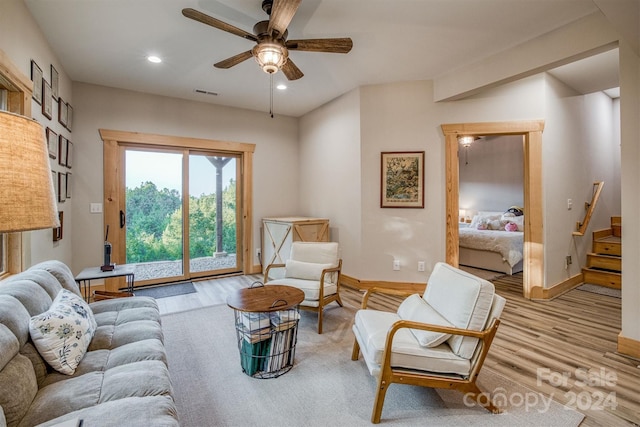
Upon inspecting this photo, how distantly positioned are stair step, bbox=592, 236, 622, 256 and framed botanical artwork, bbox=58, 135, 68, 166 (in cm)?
734

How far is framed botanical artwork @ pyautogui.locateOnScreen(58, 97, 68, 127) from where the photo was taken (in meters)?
3.29

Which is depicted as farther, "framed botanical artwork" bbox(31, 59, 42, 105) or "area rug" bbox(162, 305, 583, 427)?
"framed botanical artwork" bbox(31, 59, 42, 105)

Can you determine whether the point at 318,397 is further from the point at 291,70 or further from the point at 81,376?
the point at 291,70

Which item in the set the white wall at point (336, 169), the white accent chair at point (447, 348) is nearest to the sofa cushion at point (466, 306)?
the white accent chair at point (447, 348)

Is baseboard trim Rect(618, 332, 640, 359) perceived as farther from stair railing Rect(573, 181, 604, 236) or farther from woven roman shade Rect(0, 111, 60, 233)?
woven roman shade Rect(0, 111, 60, 233)

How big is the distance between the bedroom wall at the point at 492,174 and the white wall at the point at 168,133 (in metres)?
4.74

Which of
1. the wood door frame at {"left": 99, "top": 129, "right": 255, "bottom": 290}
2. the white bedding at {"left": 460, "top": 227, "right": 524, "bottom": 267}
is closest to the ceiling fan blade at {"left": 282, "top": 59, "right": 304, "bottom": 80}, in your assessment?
the wood door frame at {"left": 99, "top": 129, "right": 255, "bottom": 290}

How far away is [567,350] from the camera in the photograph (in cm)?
258

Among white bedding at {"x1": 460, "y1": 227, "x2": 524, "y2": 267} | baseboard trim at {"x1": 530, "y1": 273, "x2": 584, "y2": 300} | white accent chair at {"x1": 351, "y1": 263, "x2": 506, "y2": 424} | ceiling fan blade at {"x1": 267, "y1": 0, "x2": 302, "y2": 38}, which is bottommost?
baseboard trim at {"x1": 530, "y1": 273, "x2": 584, "y2": 300}

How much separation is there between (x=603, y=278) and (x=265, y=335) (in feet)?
16.5

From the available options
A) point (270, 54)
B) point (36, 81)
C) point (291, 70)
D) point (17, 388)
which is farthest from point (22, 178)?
point (36, 81)

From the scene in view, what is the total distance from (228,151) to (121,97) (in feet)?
5.32

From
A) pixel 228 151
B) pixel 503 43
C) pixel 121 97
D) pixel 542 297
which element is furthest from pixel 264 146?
pixel 542 297

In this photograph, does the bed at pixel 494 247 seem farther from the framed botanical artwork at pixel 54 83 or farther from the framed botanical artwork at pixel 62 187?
the framed botanical artwork at pixel 54 83
